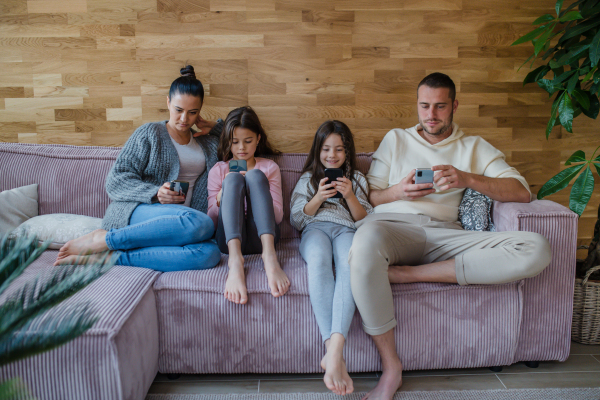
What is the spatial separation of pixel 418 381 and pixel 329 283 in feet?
1.55

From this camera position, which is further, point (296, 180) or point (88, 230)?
point (296, 180)

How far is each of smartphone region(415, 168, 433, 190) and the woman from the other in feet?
2.79

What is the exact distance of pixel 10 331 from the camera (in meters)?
0.42

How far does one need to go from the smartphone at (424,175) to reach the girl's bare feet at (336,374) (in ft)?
2.50

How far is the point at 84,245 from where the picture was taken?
155cm

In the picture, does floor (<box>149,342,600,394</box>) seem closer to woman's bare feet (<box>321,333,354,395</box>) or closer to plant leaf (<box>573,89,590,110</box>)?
woman's bare feet (<box>321,333,354,395</box>)

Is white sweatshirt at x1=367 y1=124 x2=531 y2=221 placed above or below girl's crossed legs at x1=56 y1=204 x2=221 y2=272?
above

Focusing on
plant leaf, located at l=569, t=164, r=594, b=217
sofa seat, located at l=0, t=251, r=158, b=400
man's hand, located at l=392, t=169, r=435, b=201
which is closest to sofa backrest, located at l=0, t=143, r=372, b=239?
man's hand, located at l=392, t=169, r=435, b=201

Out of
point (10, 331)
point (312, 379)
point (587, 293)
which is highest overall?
point (10, 331)

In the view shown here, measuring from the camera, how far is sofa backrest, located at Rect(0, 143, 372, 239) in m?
1.86

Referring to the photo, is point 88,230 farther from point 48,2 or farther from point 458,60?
point 458,60

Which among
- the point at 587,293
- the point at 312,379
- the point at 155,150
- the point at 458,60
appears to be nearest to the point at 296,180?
the point at 155,150

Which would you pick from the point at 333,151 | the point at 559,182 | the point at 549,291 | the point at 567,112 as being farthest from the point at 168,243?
the point at 567,112

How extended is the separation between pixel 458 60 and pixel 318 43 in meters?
0.81
